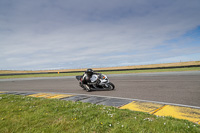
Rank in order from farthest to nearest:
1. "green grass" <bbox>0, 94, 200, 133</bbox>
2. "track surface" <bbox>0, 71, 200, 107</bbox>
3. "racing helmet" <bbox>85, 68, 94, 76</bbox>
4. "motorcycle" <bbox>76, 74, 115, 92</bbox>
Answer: "racing helmet" <bbox>85, 68, 94, 76</bbox> → "motorcycle" <bbox>76, 74, 115, 92</bbox> → "track surface" <bbox>0, 71, 200, 107</bbox> → "green grass" <bbox>0, 94, 200, 133</bbox>

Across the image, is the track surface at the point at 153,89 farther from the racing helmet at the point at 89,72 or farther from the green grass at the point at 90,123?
the green grass at the point at 90,123

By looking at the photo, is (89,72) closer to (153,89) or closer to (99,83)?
(99,83)

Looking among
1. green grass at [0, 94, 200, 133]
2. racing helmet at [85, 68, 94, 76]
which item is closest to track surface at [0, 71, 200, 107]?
racing helmet at [85, 68, 94, 76]

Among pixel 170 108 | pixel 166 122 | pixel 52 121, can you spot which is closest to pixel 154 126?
pixel 166 122

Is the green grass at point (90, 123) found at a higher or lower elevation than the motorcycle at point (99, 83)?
lower

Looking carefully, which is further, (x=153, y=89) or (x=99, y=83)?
(x=99, y=83)

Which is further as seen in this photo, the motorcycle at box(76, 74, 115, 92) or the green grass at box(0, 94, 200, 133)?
the motorcycle at box(76, 74, 115, 92)

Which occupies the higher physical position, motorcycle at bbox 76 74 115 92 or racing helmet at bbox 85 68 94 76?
racing helmet at bbox 85 68 94 76

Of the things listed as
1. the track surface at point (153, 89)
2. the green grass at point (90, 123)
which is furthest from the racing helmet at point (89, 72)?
the green grass at point (90, 123)

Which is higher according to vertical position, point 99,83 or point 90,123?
point 99,83

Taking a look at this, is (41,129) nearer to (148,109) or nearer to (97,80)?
(148,109)

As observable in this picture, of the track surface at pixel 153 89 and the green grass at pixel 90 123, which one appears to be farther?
the track surface at pixel 153 89

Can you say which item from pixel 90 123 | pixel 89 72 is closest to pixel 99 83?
pixel 89 72

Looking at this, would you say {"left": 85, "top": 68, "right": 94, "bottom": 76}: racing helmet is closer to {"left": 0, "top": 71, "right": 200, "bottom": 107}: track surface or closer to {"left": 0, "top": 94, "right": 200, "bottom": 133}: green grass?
{"left": 0, "top": 71, "right": 200, "bottom": 107}: track surface
